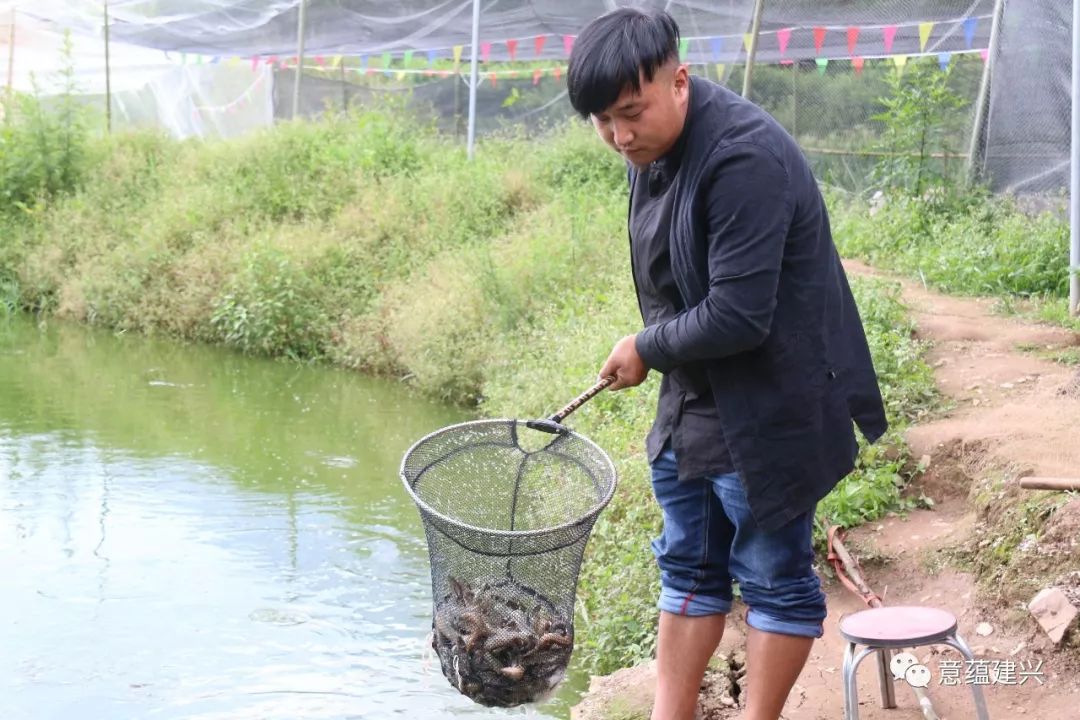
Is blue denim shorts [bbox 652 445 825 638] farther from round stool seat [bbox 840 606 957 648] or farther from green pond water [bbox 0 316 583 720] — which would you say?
green pond water [bbox 0 316 583 720]

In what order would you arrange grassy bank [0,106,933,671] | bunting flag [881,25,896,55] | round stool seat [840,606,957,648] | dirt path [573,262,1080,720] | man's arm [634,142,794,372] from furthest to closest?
bunting flag [881,25,896,55] → grassy bank [0,106,933,671] → dirt path [573,262,1080,720] → round stool seat [840,606,957,648] → man's arm [634,142,794,372]

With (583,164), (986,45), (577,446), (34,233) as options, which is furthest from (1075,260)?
(34,233)

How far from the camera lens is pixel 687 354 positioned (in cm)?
252

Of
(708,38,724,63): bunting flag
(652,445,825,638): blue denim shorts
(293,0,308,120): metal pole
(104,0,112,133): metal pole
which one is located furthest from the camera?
(104,0,112,133): metal pole

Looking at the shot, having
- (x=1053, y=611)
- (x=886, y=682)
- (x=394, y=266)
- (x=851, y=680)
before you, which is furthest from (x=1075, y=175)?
(x=394, y=266)

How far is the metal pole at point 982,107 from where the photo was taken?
8.59 m

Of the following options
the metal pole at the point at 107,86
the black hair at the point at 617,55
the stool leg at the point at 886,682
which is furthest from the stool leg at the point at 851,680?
the metal pole at the point at 107,86

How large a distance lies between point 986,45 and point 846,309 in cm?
710

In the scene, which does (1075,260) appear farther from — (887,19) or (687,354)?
(687,354)

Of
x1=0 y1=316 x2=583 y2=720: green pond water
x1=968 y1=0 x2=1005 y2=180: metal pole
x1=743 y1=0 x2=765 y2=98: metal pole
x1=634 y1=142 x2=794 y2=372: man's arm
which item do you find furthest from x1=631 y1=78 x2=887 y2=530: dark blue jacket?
x1=743 y1=0 x2=765 y2=98: metal pole

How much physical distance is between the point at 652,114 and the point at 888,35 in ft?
24.9

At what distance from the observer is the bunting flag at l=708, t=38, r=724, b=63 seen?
10.3 m

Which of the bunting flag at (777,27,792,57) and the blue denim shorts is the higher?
the bunting flag at (777,27,792,57)

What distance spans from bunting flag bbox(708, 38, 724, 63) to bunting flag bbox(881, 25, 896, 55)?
136 centimetres
